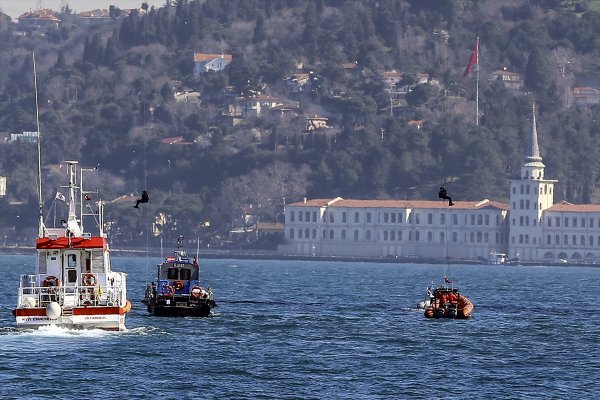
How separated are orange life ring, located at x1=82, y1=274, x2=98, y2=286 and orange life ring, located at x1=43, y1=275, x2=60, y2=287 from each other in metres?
1.09

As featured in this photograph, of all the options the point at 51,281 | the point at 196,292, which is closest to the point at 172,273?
the point at 196,292

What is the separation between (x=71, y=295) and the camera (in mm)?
71688

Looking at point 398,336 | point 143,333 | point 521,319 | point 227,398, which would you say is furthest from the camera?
point 521,319

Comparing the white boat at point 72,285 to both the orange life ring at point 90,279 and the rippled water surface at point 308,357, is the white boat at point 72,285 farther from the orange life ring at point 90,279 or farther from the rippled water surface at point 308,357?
the rippled water surface at point 308,357

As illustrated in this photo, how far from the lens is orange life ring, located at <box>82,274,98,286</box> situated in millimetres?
72688

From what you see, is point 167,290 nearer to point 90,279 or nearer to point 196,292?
point 196,292

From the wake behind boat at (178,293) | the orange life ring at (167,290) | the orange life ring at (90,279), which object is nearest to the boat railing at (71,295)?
the orange life ring at (90,279)

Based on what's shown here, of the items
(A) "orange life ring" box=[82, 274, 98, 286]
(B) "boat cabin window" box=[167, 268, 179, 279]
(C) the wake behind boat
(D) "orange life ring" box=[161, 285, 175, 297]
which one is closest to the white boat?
(A) "orange life ring" box=[82, 274, 98, 286]

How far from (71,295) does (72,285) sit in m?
1.00

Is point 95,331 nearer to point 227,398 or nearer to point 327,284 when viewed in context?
point 227,398

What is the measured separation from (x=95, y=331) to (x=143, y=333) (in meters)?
4.74

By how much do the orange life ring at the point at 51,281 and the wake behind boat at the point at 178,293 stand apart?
17.1 meters

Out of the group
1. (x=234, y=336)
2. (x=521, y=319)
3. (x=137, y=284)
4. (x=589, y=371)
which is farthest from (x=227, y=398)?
(x=137, y=284)

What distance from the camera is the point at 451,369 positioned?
69312mm
